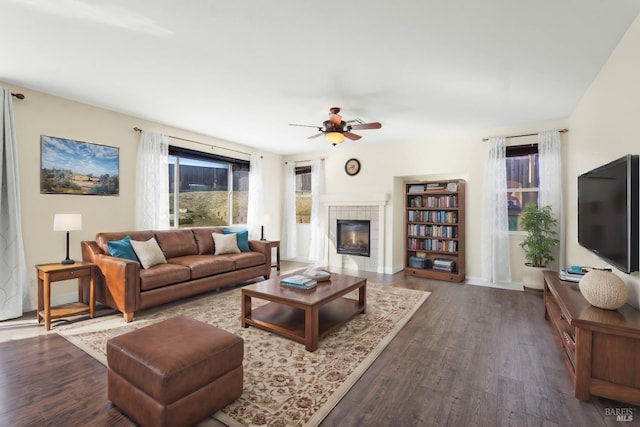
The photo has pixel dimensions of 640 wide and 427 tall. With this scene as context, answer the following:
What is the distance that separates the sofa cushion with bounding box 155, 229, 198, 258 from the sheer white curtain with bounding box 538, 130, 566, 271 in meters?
5.33

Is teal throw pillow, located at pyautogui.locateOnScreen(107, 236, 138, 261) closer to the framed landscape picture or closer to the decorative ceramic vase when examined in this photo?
the framed landscape picture

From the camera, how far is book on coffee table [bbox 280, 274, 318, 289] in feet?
9.84

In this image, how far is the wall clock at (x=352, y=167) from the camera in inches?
242

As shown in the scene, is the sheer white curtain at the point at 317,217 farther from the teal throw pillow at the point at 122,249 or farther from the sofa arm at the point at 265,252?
the teal throw pillow at the point at 122,249

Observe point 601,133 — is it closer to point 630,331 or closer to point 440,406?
point 630,331

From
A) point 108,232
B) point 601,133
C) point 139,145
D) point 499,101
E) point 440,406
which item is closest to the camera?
point 440,406

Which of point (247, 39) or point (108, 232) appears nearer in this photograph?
point (247, 39)

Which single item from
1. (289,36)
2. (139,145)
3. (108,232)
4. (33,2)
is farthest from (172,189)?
(289,36)

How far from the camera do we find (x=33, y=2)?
6.42 feet

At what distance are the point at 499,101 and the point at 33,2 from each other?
Result: 14.6ft

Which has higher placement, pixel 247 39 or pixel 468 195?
pixel 247 39

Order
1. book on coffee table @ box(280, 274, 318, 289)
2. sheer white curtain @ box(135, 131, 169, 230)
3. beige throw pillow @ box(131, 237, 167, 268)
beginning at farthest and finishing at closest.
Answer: sheer white curtain @ box(135, 131, 169, 230), beige throw pillow @ box(131, 237, 167, 268), book on coffee table @ box(280, 274, 318, 289)

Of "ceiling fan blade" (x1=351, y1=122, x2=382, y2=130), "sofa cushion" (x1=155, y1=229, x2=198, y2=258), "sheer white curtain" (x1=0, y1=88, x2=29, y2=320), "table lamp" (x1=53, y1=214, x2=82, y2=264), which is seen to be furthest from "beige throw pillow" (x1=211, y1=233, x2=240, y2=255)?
"ceiling fan blade" (x1=351, y1=122, x2=382, y2=130)

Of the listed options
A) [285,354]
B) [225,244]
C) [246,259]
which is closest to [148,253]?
[225,244]
